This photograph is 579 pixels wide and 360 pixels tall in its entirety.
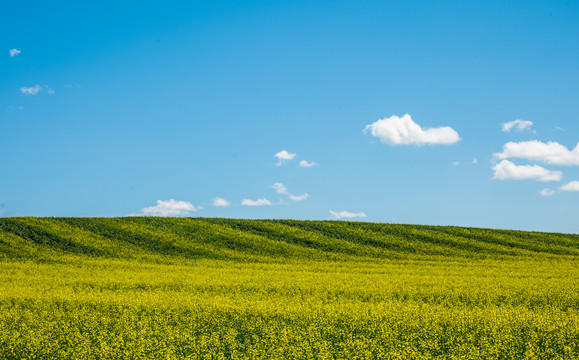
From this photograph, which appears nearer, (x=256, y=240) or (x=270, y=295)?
(x=270, y=295)

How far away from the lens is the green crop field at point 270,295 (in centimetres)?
1299

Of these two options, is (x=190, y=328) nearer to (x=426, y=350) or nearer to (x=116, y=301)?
(x=116, y=301)

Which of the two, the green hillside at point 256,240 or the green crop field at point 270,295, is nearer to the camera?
the green crop field at point 270,295

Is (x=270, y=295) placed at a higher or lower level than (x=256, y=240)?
lower

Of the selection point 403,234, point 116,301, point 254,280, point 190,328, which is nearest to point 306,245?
point 403,234

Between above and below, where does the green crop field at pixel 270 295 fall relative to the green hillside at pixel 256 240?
below

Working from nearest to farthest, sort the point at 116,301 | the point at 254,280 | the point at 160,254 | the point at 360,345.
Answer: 1. the point at 360,345
2. the point at 116,301
3. the point at 254,280
4. the point at 160,254

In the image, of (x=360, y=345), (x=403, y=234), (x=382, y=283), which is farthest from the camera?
(x=403, y=234)

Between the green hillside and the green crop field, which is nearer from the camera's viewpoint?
the green crop field

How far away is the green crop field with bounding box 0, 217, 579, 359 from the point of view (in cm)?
1299

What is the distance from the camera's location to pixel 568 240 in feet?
187

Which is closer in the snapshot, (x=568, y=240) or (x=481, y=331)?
(x=481, y=331)

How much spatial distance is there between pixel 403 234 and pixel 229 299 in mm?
37820

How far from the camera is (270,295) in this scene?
72.3 feet
